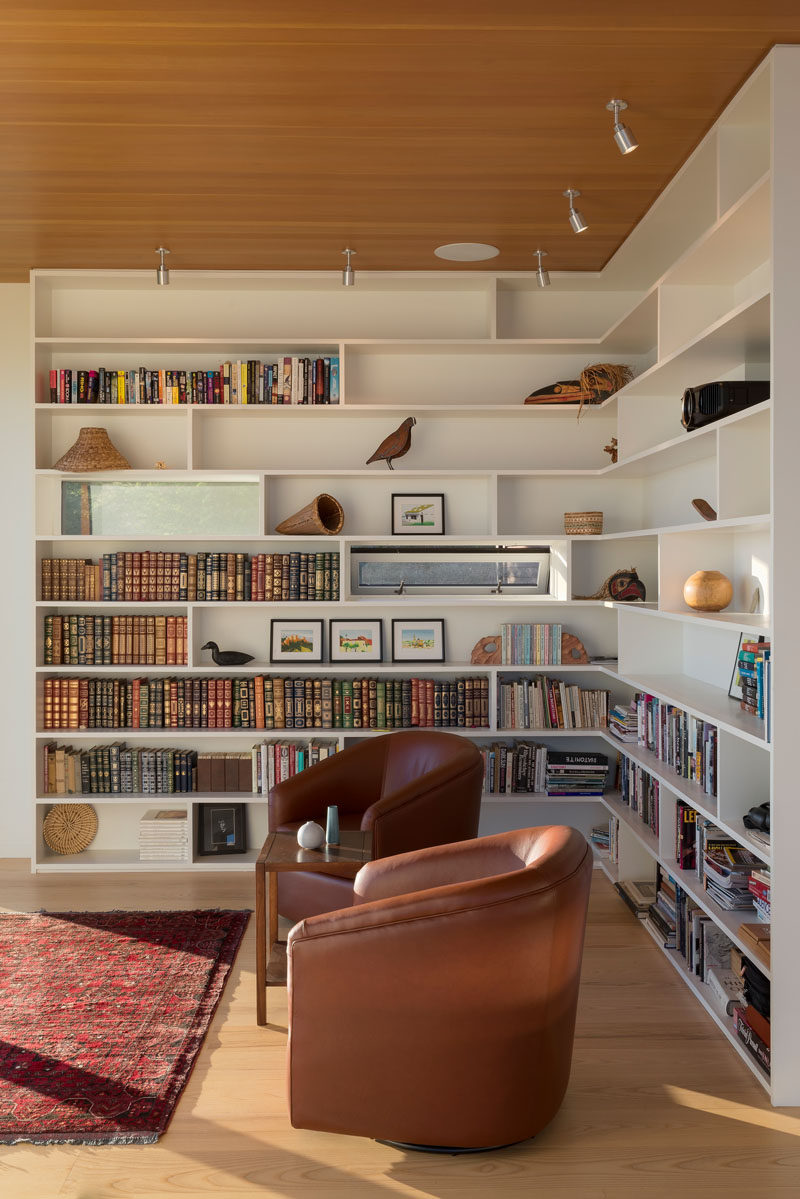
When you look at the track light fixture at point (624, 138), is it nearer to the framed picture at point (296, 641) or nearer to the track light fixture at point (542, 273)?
the track light fixture at point (542, 273)

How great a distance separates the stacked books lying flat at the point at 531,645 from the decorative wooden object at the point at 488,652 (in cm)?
Result: 5

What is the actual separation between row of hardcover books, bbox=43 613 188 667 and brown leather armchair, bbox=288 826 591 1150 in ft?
8.84

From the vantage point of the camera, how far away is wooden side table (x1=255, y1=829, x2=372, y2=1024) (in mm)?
3303

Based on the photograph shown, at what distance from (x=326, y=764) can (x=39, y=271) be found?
2.88 metres

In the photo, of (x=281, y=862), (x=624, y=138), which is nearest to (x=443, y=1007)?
(x=281, y=862)

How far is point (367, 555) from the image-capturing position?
204 inches

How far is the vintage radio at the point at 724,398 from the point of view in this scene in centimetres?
321

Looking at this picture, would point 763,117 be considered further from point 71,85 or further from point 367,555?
point 367,555

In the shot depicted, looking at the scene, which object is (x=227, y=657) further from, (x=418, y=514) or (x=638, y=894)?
(x=638, y=894)

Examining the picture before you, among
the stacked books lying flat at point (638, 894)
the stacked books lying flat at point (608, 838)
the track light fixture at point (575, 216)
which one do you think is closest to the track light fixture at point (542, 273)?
the track light fixture at point (575, 216)

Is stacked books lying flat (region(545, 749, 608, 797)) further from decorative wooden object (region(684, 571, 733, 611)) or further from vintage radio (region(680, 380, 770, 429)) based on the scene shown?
vintage radio (region(680, 380, 770, 429))

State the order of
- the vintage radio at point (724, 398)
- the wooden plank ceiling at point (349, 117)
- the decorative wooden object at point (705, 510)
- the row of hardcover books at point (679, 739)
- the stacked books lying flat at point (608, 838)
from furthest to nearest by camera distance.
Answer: the stacked books lying flat at point (608, 838)
the decorative wooden object at point (705, 510)
the row of hardcover books at point (679, 739)
the vintage radio at point (724, 398)
the wooden plank ceiling at point (349, 117)

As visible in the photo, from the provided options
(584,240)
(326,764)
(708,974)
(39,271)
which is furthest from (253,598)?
(708,974)

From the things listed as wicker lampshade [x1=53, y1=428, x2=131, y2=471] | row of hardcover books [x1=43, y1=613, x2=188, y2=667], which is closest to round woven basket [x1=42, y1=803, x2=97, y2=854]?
row of hardcover books [x1=43, y1=613, x2=188, y2=667]
